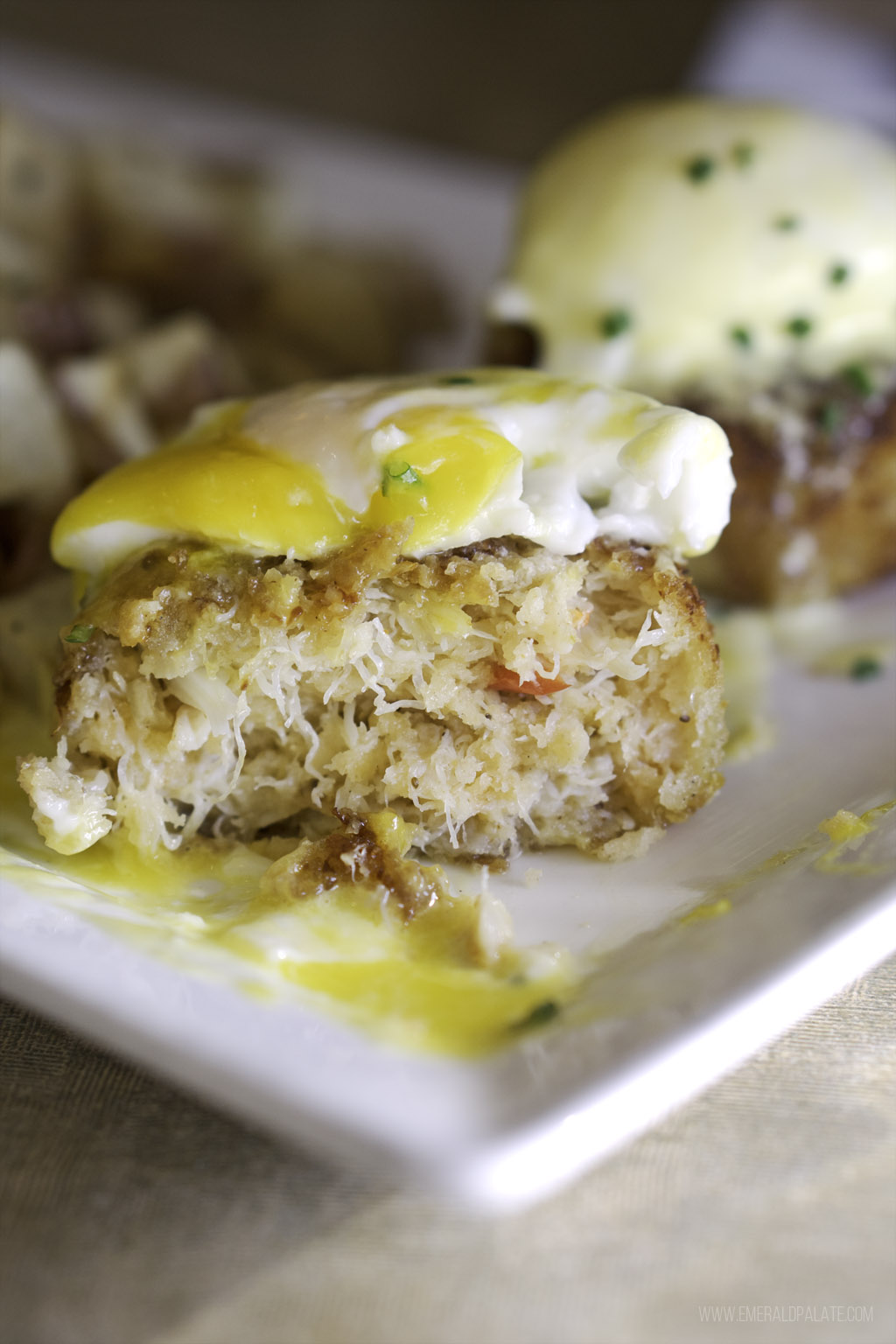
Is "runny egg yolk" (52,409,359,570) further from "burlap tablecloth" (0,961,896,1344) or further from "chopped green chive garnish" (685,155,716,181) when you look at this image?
"chopped green chive garnish" (685,155,716,181)

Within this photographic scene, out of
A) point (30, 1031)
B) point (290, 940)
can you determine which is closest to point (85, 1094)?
point (30, 1031)

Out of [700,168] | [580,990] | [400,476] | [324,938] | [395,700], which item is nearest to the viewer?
[580,990]

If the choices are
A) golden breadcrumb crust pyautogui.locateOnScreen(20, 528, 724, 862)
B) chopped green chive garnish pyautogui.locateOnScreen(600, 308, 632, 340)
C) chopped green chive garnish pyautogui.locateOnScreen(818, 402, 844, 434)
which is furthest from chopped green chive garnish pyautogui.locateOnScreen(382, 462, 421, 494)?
chopped green chive garnish pyautogui.locateOnScreen(818, 402, 844, 434)

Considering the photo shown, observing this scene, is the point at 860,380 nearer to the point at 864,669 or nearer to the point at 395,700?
the point at 864,669

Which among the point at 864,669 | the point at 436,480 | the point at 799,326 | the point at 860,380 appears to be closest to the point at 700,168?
the point at 799,326

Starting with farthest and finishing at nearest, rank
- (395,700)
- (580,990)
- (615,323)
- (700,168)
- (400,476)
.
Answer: (700,168) → (615,323) → (395,700) → (400,476) → (580,990)

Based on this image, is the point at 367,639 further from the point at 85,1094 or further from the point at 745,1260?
the point at 745,1260
